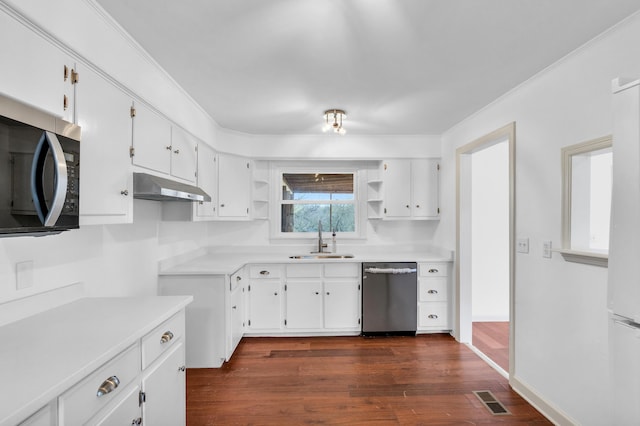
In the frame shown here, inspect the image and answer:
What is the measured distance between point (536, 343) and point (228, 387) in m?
2.38

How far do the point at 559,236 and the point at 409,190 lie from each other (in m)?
2.00

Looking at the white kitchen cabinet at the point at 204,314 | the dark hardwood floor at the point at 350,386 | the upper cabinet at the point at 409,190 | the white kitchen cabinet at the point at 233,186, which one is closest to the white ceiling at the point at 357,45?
the white kitchen cabinet at the point at 233,186

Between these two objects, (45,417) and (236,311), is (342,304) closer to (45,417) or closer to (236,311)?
(236,311)

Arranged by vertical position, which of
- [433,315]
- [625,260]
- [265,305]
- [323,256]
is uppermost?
[625,260]

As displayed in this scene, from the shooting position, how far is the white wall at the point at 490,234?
4121mm

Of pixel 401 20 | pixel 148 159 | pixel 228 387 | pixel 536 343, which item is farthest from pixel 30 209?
pixel 536 343

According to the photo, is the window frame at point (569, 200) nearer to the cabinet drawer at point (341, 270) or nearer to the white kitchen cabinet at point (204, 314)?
the cabinet drawer at point (341, 270)

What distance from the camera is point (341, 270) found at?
365cm

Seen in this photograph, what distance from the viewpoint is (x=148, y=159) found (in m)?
2.07

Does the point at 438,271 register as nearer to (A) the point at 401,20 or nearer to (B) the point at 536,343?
(B) the point at 536,343

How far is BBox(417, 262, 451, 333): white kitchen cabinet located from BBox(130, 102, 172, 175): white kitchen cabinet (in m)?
2.84

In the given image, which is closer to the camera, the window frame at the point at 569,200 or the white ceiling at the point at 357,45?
the white ceiling at the point at 357,45

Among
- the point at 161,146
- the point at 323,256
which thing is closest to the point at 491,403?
the point at 323,256

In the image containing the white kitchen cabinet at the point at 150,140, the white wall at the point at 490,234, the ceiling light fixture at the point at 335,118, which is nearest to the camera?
the white kitchen cabinet at the point at 150,140
